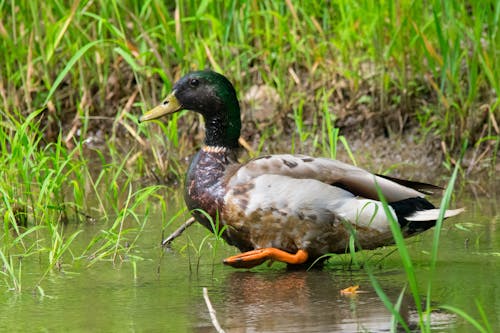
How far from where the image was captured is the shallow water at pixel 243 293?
401 centimetres

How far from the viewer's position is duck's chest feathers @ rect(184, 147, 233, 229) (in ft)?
17.4

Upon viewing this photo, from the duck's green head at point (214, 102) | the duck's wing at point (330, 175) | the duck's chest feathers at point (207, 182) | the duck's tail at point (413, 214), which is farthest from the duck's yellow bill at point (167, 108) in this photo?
the duck's tail at point (413, 214)

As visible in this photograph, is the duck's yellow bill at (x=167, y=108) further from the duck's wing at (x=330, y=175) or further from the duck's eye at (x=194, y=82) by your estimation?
the duck's wing at (x=330, y=175)

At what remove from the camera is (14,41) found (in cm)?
820

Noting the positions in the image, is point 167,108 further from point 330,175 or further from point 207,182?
point 330,175

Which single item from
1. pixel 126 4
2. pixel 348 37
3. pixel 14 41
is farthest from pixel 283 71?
pixel 14 41

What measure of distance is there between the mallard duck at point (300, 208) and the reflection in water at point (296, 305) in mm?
166

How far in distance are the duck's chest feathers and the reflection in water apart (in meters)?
0.37

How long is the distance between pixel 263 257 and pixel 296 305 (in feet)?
2.55

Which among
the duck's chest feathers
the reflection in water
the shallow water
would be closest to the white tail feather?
the shallow water

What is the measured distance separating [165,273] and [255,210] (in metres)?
0.50

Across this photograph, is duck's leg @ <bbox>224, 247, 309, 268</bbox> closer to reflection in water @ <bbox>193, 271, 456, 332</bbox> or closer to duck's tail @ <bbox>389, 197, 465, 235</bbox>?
reflection in water @ <bbox>193, 271, 456, 332</bbox>

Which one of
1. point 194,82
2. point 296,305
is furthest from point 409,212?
point 194,82

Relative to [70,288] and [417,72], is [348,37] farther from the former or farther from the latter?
[70,288]
